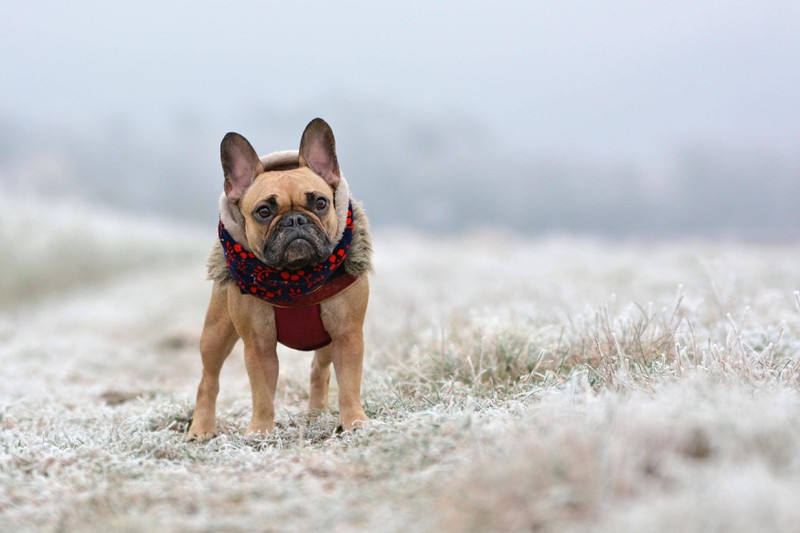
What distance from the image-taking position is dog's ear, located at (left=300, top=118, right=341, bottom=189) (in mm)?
4273

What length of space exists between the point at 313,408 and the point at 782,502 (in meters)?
3.48

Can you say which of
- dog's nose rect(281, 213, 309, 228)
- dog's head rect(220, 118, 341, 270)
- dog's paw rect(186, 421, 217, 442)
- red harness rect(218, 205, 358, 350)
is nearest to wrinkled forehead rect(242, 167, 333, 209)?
dog's head rect(220, 118, 341, 270)

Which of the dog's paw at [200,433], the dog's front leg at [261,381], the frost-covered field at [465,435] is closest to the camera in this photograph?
the frost-covered field at [465,435]

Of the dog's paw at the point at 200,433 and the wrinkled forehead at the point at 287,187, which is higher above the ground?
the wrinkled forehead at the point at 287,187

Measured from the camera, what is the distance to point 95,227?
979 inches

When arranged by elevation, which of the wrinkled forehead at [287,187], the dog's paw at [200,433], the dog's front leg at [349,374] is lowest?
the dog's paw at [200,433]

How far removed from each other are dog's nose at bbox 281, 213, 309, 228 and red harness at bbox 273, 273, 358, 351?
46cm

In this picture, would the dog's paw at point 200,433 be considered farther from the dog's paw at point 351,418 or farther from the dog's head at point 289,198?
the dog's head at point 289,198

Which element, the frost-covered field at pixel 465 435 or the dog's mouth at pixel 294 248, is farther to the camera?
the dog's mouth at pixel 294 248

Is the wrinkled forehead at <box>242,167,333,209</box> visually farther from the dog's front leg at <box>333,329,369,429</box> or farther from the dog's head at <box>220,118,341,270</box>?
the dog's front leg at <box>333,329,369,429</box>

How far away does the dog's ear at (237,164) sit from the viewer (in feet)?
13.9

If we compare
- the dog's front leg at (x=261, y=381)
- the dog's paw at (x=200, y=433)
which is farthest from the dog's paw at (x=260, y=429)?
the dog's paw at (x=200, y=433)

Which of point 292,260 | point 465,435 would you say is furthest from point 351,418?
point 465,435

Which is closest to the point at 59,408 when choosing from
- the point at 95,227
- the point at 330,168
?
the point at 330,168
